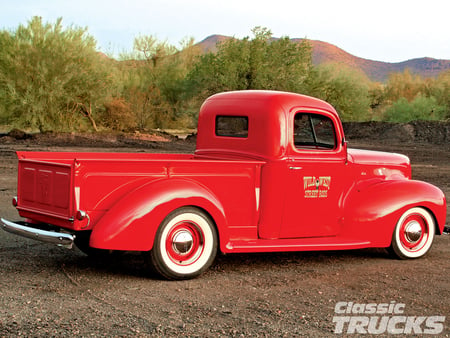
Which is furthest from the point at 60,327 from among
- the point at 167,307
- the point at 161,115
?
the point at 161,115

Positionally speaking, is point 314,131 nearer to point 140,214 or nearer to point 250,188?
point 250,188

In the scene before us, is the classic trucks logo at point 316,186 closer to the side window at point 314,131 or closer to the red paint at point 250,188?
the red paint at point 250,188

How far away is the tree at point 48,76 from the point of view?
105 ft

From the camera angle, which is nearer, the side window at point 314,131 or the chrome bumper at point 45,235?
the chrome bumper at point 45,235

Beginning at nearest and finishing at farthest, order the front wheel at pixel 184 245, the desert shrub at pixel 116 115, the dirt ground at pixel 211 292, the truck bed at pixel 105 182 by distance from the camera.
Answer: the dirt ground at pixel 211 292, the truck bed at pixel 105 182, the front wheel at pixel 184 245, the desert shrub at pixel 116 115

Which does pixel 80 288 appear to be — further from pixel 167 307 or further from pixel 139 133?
pixel 139 133

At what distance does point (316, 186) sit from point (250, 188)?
89 centimetres

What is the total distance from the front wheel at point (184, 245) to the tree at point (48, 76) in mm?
26698

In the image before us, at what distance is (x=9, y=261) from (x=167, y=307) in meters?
2.56

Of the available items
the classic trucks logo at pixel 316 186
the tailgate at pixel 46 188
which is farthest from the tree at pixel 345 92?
the tailgate at pixel 46 188

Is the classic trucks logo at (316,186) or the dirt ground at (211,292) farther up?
the classic trucks logo at (316,186)

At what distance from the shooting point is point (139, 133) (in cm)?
3616

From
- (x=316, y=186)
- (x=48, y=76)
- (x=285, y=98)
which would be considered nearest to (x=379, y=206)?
(x=316, y=186)

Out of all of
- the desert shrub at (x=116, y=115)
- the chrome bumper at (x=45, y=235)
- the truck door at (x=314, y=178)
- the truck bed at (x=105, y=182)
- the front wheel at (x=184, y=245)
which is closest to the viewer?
the chrome bumper at (x=45, y=235)
